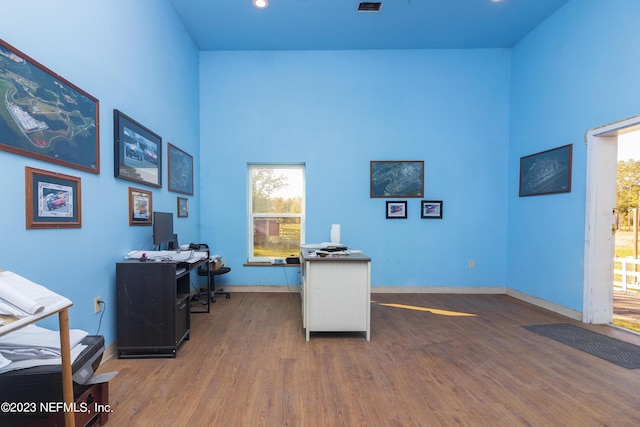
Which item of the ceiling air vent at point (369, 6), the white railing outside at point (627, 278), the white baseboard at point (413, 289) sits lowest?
the white baseboard at point (413, 289)

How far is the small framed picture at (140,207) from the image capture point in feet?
8.88

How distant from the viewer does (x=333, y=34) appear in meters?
4.07

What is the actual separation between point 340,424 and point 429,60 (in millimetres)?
5018

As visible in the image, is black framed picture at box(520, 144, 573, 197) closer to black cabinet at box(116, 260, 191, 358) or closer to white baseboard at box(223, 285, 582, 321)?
white baseboard at box(223, 285, 582, 321)

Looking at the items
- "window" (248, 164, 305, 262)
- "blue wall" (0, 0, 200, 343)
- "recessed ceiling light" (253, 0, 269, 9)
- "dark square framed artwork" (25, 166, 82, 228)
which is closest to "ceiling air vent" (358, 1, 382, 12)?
"recessed ceiling light" (253, 0, 269, 9)

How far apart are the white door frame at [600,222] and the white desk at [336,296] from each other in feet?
8.89

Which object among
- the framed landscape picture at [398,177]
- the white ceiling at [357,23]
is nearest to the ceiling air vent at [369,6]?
the white ceiling at [357,23]

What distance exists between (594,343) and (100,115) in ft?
16.5

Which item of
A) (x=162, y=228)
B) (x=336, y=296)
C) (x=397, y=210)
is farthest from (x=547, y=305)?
(x=162, y=228)

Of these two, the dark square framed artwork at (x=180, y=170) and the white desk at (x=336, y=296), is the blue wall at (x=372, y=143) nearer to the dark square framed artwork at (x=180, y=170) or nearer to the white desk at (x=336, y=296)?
the dark square framed artwork at (x=180, y=170)

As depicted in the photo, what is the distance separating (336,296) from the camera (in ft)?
9.16

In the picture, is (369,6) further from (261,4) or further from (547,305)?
(547,305)

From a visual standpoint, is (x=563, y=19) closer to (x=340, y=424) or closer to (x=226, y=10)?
(x=226, y=10)

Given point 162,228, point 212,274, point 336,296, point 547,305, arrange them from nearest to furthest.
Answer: point 336,296 < point 162,228 < point 547,305 < point 212,274
